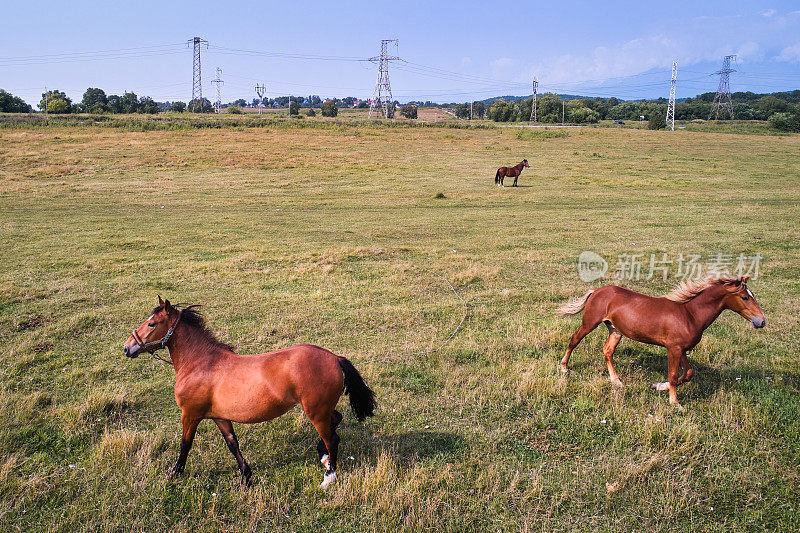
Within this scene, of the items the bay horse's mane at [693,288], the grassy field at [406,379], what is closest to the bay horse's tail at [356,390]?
the grassy field at [406,379]

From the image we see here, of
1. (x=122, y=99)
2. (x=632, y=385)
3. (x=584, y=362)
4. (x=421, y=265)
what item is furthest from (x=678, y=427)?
(x=122, y=99)

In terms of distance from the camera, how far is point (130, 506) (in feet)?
15.8

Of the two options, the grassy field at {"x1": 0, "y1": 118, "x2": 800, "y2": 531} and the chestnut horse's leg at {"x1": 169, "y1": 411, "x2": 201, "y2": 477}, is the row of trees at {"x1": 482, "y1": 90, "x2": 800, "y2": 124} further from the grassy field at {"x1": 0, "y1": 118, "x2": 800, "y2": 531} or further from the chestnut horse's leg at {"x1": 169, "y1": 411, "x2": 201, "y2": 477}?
the chestnut horse's leg at {"x1": 169, "y1": 411, "x2": 201, "y2": 477}

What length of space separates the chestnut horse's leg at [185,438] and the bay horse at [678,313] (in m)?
5.46

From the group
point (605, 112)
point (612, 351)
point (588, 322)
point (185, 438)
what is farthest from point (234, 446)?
point (605, 112)

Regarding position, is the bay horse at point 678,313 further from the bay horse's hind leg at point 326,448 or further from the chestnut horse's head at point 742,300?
the bay horse's hind leg at point 326,448

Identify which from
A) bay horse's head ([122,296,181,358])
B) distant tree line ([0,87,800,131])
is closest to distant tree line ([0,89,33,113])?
distant tree line ([0,87,800,131])

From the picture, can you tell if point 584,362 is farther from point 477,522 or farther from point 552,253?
point 552,253

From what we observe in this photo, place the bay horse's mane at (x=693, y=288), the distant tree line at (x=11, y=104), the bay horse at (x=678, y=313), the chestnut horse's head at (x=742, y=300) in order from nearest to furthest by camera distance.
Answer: the chestnut horse's head at (x=742, y=300), the bay horse at (x=678, y=313), the bay horse's mane at (x=693, y=288), the distant tree line at (x=11, y=104)

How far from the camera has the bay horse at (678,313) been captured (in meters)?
6.26

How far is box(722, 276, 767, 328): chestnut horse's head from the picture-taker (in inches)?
240

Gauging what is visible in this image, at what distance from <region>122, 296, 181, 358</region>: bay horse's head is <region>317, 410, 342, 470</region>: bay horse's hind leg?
1954mm

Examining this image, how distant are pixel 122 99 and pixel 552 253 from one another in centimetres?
10335

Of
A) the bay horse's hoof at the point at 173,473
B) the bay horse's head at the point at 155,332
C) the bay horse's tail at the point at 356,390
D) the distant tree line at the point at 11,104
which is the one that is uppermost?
the distant tree line at the point at 11,104
